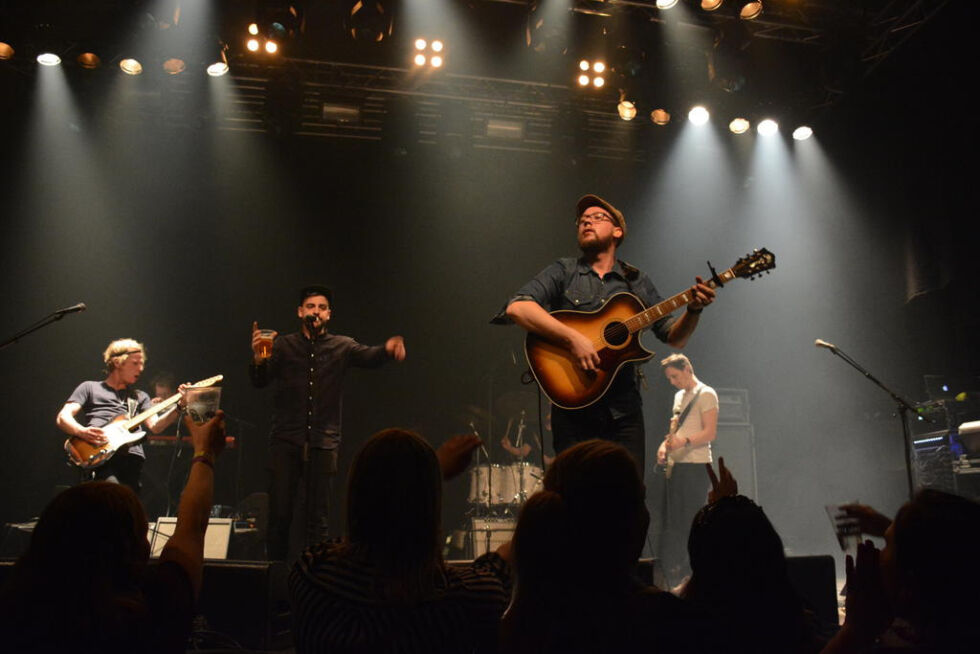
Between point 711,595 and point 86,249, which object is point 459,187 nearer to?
point 86,249

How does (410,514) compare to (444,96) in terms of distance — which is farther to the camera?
(444,96)

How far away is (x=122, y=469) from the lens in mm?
6598

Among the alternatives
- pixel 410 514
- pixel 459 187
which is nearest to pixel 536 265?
pixel 459 187

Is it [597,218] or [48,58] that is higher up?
[48,58]

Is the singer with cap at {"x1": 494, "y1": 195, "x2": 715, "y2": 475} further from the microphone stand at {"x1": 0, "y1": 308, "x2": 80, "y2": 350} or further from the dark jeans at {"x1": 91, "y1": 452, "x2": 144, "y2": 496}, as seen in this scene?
the dark jeans at {"x1": 91, "y1": 452, "x2": 144, "y2": 496}

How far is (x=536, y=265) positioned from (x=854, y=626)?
30.5 ft

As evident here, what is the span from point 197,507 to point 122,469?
540 cm

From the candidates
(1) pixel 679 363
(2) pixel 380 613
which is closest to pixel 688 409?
(1) pixel 679 363

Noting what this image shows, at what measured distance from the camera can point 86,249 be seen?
9.57 meters

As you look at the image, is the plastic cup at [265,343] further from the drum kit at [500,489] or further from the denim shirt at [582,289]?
the drum kit at [500,489]

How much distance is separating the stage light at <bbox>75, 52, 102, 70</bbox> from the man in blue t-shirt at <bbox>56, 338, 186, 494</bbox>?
3380mm

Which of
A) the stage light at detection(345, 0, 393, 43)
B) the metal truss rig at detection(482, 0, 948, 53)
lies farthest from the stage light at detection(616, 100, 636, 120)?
the stage light at detection(345, 0, 393, 43)

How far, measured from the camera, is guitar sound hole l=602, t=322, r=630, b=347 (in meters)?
3.92

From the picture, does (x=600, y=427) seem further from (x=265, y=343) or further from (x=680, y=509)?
(x=680, y=509)
